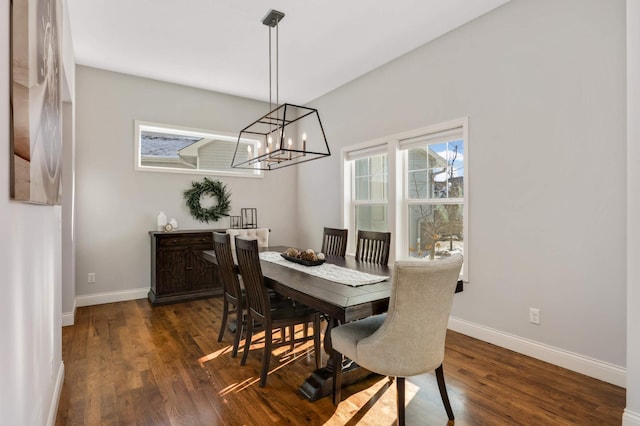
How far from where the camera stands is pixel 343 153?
16.0ft

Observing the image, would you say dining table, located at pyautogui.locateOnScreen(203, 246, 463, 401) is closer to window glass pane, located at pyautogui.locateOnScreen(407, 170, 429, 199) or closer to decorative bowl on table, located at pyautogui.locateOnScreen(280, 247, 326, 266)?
decorative bowl on table, located at pyautogui.locateOnScreen(280, 247, 326, 266)

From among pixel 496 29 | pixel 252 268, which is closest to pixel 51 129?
pixel 252 268

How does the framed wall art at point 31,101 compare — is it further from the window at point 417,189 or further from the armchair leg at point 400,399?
the window at point 417,189

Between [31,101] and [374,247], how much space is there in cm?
268

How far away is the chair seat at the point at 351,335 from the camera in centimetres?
199

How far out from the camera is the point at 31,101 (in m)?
1.18

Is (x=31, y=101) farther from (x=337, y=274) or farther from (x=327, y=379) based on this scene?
(x=327, y=379)

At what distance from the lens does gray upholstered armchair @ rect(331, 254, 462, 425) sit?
1.71m

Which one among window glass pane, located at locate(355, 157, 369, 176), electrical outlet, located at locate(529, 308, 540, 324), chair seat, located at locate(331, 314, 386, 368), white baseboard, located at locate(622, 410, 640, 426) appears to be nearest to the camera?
white baseboard, located at locate(622, 410, 640, 426)

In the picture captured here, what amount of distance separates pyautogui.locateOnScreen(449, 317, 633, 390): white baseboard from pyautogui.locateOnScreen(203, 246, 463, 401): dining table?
1167 millimetres

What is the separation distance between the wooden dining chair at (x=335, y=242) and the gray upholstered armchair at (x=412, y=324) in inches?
69.0

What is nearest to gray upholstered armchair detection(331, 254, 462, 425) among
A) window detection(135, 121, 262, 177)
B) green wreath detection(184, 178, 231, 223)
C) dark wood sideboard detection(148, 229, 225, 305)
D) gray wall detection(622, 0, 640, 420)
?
gray wall detection(622, 0, 640, 420)

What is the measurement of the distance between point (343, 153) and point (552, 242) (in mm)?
2847

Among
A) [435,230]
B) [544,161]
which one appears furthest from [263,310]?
[544,161]
